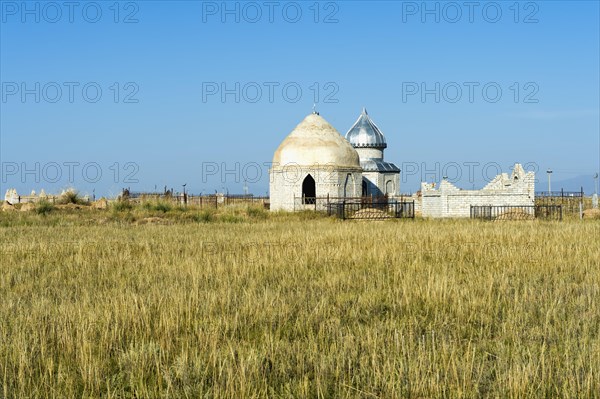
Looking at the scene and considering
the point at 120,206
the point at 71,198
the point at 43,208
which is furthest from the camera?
the point at 71,198

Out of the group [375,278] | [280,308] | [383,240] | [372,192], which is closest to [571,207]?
[372,192]

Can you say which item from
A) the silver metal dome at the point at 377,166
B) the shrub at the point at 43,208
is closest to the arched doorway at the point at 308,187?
the silver metal dome at the point at 377,166

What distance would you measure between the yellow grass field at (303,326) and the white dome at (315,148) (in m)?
23.5

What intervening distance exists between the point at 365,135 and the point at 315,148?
11531 mm

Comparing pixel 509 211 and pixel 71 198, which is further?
pixel 71 198

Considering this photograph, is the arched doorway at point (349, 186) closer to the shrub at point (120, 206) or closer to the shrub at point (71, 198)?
the shrub at point (120, 206)

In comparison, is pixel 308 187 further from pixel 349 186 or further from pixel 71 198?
pixel 71 198

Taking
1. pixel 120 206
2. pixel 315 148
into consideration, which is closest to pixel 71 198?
pixel 120 206

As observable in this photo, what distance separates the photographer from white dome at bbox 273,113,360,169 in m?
33.2

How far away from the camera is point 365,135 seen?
44.1m

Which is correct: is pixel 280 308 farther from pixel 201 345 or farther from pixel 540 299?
pixel 540 299

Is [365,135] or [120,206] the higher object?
[365,135]

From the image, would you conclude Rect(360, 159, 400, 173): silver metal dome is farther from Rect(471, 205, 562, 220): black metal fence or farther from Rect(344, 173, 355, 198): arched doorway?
Rect(471, 205, 562, 220): black metal fence

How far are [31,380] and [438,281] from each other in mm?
4275
